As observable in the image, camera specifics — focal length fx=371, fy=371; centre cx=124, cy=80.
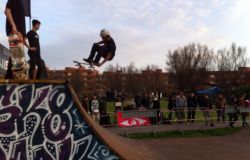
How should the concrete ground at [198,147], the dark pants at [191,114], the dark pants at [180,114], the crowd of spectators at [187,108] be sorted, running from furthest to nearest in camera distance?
1. the dark pants at [191,114]
2. the dark pants at [180,114]
3. the crowd of spectators at [187,108]
4. the concrete ground at [198,147]

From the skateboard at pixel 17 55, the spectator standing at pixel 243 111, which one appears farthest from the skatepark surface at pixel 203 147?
the skateboard at pixel 17 55

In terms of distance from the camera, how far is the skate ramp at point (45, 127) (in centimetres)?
588

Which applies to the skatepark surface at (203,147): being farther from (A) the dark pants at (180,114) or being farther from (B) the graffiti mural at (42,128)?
(B) the graffiti mural at (42,128)

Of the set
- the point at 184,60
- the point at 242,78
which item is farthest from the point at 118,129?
the point at 242,78

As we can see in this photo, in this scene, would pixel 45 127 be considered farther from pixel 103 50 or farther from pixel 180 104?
pixel 180 104

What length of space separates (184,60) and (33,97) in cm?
6710

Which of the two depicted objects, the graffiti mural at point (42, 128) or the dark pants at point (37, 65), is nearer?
the graffiti mural at point (42, 128)

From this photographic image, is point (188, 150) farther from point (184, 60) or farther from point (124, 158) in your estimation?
point (184, 60)

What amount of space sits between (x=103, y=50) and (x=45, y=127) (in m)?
2.87

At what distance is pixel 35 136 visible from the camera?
5.95 m

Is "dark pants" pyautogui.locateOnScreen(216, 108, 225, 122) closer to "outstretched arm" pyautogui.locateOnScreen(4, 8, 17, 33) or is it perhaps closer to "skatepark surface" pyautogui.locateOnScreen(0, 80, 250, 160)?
"skatepark surface" pyautogui.locateOnScreen(0, 80, 250, 160)

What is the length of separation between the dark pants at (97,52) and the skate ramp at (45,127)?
2298 mm

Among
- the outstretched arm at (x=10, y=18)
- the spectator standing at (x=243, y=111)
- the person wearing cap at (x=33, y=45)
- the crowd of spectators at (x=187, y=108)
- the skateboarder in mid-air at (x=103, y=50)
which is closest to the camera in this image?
the outstretched arm at (x=10, y=18)

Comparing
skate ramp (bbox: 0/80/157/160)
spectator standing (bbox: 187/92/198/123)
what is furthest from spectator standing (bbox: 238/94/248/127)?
skate ramp (bbox: 0/80/157/160)
